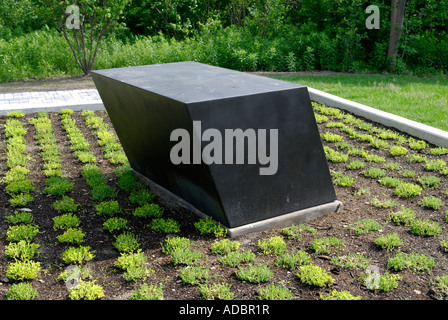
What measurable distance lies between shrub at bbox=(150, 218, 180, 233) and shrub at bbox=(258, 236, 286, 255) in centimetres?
79

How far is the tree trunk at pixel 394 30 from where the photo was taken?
1284cm

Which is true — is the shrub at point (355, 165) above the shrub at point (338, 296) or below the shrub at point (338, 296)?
above

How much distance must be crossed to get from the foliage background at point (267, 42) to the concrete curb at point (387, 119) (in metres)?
3.50

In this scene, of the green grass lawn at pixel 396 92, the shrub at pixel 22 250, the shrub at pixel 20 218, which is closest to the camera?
the shrub at pixel 22 250

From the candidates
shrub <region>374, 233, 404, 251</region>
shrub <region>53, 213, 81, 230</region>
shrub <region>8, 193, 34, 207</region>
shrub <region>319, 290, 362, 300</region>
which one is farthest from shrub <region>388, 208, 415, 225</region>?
shrub <region>8, 193, 34, 207</region>

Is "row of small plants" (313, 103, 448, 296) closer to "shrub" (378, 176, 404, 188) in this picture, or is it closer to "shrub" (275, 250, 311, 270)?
"shrub" (378, 176, 404, 188)

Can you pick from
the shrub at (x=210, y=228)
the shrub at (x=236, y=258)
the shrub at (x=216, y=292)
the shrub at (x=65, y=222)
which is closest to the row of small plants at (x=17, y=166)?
the shrub at (x=65, y=222)

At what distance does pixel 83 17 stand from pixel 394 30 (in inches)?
306

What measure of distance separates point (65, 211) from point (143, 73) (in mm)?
1619

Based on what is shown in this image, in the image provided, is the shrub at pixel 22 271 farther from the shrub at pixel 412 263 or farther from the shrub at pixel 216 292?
the shrub at pixel 412 263

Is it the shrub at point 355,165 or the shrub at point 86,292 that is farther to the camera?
the shrub at point 355,165

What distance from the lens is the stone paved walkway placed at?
8.49 metres

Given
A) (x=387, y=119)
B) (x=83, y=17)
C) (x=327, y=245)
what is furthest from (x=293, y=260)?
(x=83, y=17)
